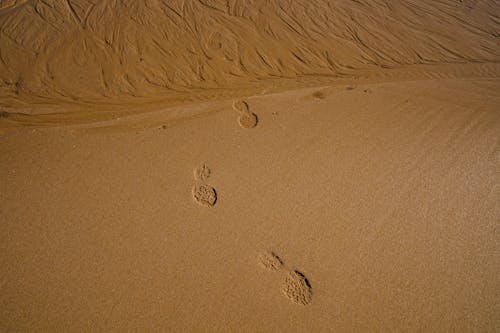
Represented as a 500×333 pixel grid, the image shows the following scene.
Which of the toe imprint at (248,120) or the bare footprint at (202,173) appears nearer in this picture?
the bare footprint at (202,173)

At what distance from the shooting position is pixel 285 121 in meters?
3.18

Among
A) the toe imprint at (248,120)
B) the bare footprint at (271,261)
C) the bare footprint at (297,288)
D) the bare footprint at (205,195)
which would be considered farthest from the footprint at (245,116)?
the bare footprint at (297,288)

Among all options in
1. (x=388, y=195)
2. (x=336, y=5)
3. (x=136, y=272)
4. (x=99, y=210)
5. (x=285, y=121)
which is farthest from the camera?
(x=336, y=5)

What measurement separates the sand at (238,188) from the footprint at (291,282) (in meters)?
0.01

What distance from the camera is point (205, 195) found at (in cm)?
257

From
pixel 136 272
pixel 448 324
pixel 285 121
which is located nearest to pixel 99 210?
pixel 136 272

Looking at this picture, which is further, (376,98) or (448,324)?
(376,98)

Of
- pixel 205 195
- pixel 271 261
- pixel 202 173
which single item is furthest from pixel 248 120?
pixel 271 261

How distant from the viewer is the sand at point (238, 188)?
6.90 ft

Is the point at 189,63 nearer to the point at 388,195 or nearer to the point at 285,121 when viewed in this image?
the point at 285,121

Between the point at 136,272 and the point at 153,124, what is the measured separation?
5.71 feet

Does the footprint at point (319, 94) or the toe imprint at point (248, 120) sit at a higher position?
the footprint at point (319, 94)

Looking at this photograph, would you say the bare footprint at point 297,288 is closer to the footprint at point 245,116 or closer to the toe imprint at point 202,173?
the toe imprint at point 202,173

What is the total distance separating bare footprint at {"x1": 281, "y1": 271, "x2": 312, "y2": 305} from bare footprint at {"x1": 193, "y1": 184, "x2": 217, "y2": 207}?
1.00m
